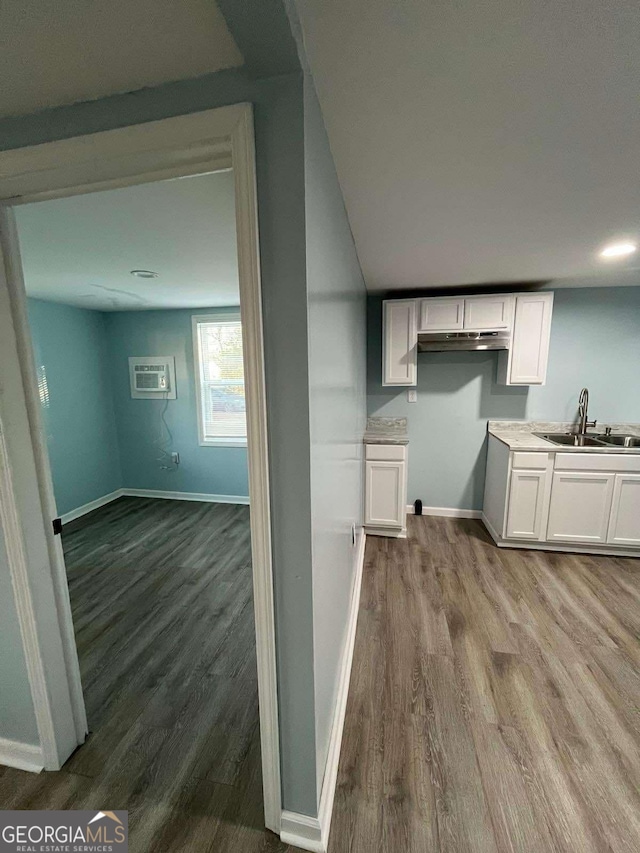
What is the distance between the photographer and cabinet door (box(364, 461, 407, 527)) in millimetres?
3127

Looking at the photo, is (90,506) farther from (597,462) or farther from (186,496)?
(597,462)

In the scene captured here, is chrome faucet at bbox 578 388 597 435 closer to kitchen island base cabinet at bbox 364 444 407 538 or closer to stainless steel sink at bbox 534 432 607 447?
stainless steel sink at bbox 534 432 607 447

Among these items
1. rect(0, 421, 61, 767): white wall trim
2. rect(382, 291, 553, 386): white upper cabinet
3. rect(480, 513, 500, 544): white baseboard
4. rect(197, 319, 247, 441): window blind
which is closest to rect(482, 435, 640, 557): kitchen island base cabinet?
rect(480, 513, 500, 544): white baseboard

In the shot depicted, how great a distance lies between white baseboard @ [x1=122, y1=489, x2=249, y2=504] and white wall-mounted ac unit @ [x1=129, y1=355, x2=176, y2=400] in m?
1.26

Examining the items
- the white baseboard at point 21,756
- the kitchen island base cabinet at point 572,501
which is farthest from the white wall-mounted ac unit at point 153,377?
the kitchen island base cabinet at point 572,501

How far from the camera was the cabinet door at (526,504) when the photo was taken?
2898mm

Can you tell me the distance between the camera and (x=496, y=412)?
137 inches

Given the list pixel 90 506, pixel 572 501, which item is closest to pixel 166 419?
pixel 90 506

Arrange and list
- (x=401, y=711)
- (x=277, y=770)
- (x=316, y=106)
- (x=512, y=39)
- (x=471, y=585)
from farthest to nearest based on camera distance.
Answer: (x=471, y=585) < (x=401, y=711) < (x=277, y=770) < (x=316, y=106) < (x=512, y=39)

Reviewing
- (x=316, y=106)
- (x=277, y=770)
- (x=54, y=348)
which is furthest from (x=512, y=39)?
(x=54, y=348)

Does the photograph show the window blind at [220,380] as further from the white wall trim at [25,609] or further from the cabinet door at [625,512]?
the cabinet door at [625,512]

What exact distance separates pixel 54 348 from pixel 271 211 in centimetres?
397

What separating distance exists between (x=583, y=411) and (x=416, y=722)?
10.2 feet

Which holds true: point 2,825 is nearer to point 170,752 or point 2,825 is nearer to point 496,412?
point 170,752
